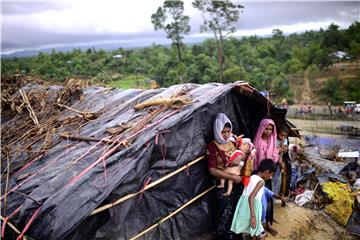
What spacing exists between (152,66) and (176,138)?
90.3 feet

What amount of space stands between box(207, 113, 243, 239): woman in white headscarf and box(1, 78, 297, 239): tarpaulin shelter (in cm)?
18

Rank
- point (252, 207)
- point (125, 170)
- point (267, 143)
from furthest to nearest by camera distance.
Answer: point (267, 143), point (252, 207), point (125, 170)

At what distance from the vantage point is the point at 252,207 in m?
3.13

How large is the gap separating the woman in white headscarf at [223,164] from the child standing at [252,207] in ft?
0.56

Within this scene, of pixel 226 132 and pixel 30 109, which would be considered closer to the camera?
pixel 226 132

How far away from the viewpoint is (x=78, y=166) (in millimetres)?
2666

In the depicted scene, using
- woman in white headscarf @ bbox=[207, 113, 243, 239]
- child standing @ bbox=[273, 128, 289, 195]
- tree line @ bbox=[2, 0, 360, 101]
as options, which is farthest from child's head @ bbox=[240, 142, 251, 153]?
tree line @ bbox=[2, 0, 360, 101]

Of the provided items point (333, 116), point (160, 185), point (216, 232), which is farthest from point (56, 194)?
point (333, 116)

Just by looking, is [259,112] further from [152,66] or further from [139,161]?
[152,66]

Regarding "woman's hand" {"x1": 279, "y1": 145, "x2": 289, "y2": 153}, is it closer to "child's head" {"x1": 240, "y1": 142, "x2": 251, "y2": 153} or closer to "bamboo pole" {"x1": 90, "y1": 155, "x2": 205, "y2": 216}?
"child's head" {"x1": 240, "y1": 142, "x2": 251, "y2": 153}

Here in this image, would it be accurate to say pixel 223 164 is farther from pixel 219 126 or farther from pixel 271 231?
pixel 271 231

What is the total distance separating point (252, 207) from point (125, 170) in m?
1.44

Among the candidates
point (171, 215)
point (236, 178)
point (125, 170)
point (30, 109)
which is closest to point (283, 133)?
point (236, 178)

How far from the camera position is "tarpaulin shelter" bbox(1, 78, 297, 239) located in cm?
233
